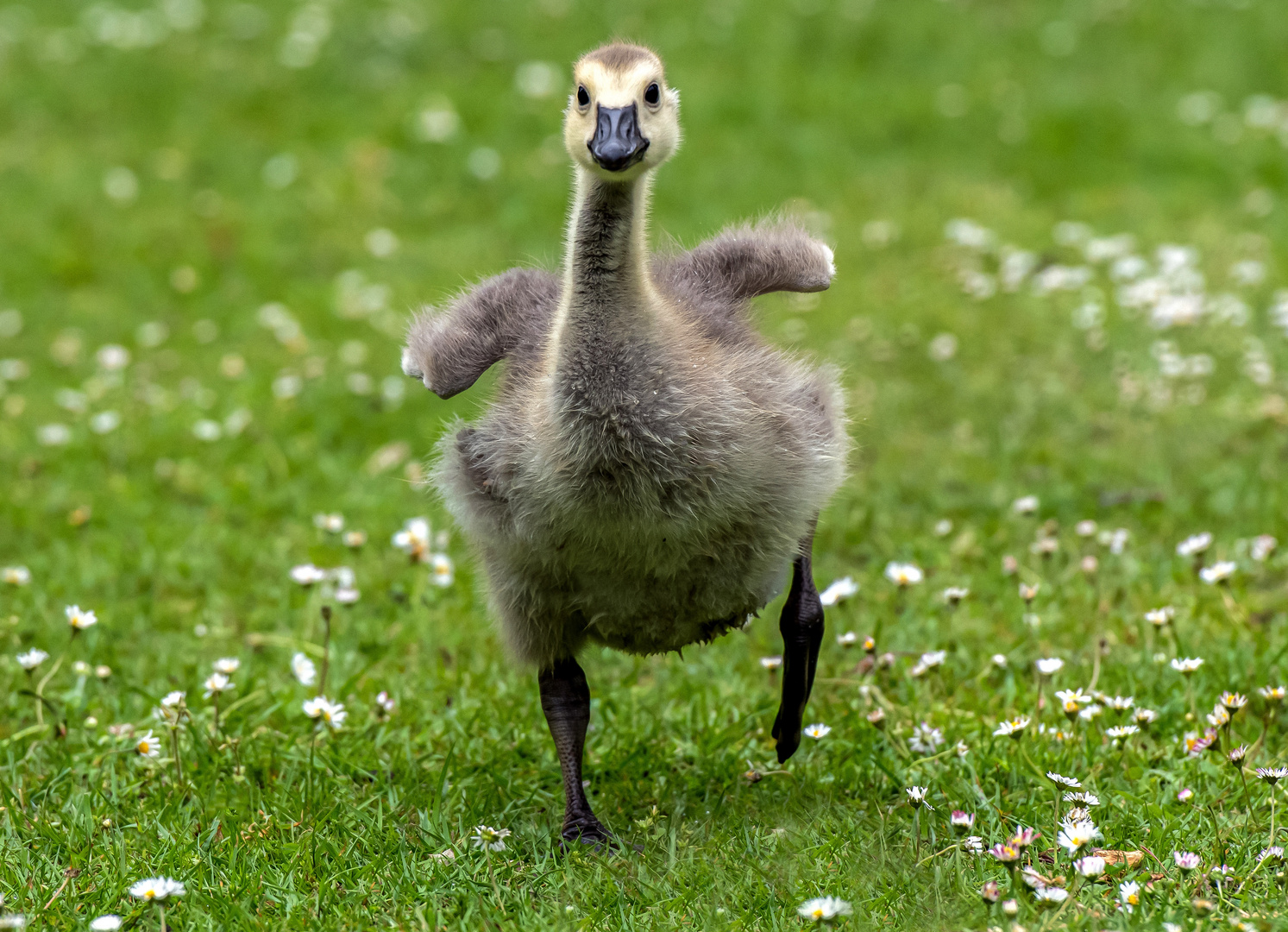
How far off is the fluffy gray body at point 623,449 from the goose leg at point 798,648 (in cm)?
18

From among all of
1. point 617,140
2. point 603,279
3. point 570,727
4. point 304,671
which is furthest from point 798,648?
point 304,671

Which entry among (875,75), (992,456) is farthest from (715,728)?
(875,75)

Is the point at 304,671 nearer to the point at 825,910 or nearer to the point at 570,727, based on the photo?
the point at 570,727

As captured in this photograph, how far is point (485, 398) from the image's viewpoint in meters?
4.79

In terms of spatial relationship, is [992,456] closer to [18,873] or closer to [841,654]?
[841,654]

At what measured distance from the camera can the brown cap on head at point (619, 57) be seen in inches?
161

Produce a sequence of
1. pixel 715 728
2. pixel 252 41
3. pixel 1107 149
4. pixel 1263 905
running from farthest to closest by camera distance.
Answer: pixel 252 41 → pixel 1107 149 → pixel 715 728 → pixel 1263 905

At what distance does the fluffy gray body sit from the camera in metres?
4.04

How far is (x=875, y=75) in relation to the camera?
13.3 m

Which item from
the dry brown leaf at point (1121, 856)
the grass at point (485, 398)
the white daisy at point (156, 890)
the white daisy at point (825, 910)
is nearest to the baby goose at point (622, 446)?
the grass at point (485, 398)

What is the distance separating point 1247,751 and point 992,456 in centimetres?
294

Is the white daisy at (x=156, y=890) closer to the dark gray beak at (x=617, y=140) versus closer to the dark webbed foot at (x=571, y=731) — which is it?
the dark webbed foot at (x=571, y=731)

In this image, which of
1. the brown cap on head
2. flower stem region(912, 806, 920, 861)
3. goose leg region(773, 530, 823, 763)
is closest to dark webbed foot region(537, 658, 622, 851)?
goose leg region(773, 530, 823, 763)

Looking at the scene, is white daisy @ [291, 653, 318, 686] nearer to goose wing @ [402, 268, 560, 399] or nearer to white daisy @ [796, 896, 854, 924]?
goose wing @ [402, 268, 560, 399]
